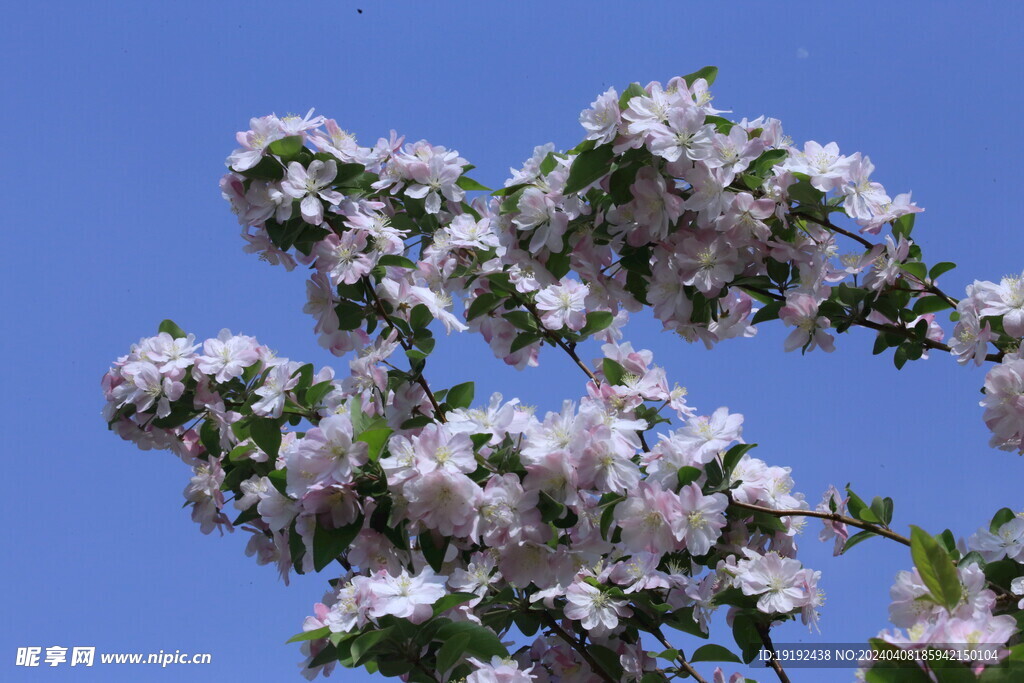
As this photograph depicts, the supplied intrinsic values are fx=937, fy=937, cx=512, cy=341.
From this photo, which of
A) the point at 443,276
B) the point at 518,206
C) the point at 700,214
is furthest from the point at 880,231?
the point at 443,276

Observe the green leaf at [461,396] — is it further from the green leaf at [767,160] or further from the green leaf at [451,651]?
the green leaf at [767,160]

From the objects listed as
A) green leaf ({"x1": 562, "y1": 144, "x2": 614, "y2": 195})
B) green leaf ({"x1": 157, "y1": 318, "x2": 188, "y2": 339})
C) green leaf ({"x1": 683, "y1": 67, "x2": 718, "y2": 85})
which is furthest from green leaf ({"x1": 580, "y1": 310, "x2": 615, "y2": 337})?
green leaf ({"x1": 157, "y1": 318, "x2": 188, "y2": 339})

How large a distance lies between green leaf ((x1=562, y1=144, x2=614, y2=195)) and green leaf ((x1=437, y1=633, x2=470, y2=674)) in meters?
0.97

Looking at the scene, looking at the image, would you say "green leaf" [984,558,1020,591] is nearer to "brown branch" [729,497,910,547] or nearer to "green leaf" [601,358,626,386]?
"brown branch" [729,497,910,547]

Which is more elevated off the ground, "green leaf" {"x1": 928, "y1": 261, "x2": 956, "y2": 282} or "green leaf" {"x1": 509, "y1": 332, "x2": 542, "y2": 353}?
"green leaf" {"x1": 509, "y1": 332, "x2": 542, "y2": 353}

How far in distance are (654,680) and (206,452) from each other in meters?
1.39

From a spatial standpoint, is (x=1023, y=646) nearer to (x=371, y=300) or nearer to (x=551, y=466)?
(x=551, y=466)

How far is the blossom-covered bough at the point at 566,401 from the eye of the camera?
1.79 metres

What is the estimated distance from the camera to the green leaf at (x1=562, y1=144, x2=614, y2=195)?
200cm

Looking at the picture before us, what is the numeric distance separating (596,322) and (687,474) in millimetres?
551

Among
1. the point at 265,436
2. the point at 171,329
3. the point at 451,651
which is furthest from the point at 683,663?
the point at 171,329

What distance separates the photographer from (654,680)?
187 cm

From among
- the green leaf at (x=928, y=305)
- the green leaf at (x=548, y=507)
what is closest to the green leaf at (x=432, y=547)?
the green leaf at (x=548, y=507)

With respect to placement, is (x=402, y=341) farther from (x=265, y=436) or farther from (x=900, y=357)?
(x=900, y=357)
